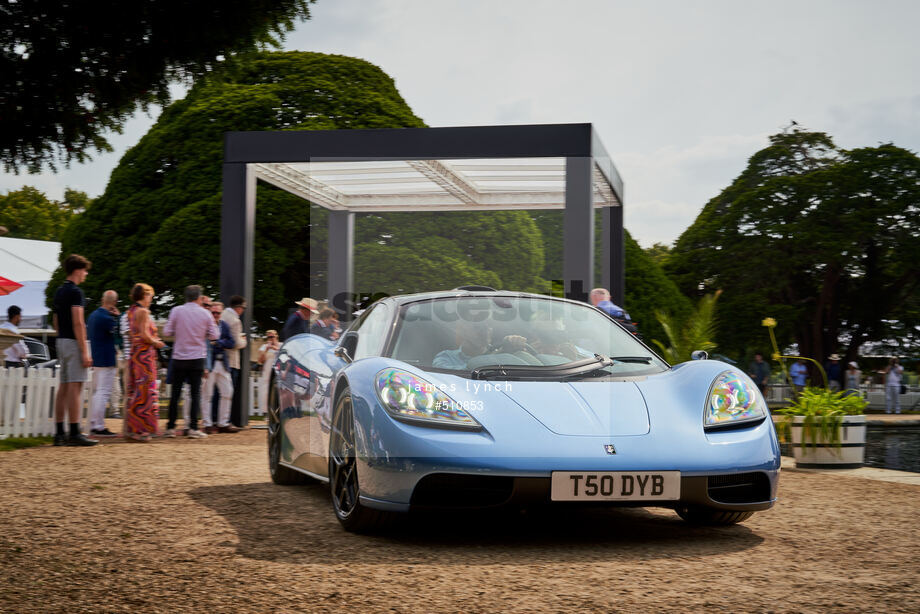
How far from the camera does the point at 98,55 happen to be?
6.28 m

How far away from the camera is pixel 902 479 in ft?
27.7

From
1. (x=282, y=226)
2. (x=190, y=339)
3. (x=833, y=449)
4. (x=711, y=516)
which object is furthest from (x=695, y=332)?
(x=282, y=226)

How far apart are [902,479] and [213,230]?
16403 mm

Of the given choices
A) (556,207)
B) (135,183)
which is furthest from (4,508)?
(135,183)

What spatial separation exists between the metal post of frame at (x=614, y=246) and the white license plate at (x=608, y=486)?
12.0m

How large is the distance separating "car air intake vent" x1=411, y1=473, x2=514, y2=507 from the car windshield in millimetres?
728

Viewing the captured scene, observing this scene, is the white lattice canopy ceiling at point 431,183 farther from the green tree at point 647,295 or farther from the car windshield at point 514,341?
the green tree at point 647,295

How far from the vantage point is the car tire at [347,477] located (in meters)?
4.96

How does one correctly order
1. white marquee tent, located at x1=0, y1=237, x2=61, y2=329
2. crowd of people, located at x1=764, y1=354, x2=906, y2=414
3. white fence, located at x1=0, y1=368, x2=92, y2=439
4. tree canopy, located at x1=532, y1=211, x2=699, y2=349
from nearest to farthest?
white fence, located at x1=0, y1=368, x2=92, y2=439
tree canopy, located at x1=532, y1=211, x2=699, y2=349
white marquee tent, located at x1=0, y1=237, x2=61, y2=329
crowd of people, located at x1=764, y1=354, x2=906, y2=414

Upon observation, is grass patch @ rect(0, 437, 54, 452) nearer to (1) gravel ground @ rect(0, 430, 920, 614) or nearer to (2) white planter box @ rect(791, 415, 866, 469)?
(1) gravel ground @ rect(0, 430, 920, 614)

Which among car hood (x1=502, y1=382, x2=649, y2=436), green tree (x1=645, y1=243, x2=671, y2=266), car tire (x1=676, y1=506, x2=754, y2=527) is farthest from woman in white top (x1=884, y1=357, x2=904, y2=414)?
green tree (x1=645, y1=243, x2=671, y2=266)

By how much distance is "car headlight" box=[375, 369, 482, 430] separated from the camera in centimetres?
471

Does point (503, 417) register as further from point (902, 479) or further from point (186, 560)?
point (902, 479)

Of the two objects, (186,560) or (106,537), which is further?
(106,537)
